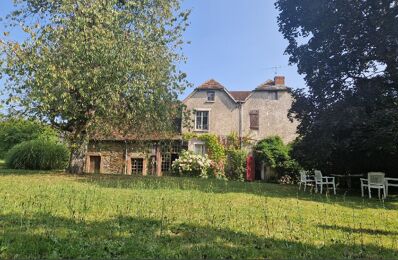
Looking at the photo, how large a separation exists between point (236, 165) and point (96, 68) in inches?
642

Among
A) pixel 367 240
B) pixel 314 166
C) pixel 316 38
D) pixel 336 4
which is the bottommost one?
pixel 367 240

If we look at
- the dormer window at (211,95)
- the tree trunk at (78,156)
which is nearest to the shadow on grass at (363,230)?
the tree trunk at (78,156)

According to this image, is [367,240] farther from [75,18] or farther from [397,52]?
[75,18]

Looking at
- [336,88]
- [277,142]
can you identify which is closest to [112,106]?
[336,88]

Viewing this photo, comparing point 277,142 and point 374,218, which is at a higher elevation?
point 277,142

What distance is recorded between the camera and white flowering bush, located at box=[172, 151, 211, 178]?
26094 mm

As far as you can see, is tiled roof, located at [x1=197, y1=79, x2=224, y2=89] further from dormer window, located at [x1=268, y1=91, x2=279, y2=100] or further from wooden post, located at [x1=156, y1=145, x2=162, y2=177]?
wooden post, located at [x1=156, y1=145, x2=162, y2=177]

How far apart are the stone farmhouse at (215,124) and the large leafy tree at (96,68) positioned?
39.3 feet

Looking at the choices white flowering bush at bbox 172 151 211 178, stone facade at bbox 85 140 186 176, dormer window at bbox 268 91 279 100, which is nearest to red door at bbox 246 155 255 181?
white flowering bush at bbox 172 151 211 178

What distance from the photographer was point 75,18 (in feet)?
48.9

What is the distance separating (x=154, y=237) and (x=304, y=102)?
38.3ft

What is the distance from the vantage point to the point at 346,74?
1477 centimetres

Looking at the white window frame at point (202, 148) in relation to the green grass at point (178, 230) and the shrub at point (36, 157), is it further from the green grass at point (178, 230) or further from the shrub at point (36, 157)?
the green grass at point (178, 230)

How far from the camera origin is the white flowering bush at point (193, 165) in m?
26.1
